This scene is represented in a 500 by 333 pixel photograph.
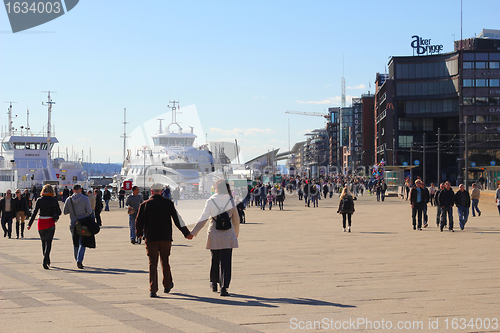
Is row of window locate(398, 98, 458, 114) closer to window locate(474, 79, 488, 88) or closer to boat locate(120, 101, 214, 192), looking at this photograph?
window locate(474, 79, 488, 88)

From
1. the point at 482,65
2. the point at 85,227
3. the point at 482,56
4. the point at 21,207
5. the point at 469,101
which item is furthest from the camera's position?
the point at 469,101

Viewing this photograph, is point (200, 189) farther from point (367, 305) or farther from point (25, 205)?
point (367, 305)

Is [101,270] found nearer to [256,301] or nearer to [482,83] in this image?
[256,301]

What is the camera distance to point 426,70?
8869 centimetres

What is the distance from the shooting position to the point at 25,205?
60.7 feet

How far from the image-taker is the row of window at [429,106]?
88125 mm

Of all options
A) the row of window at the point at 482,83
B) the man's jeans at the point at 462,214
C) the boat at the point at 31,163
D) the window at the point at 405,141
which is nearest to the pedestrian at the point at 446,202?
the man's jeans at the point at 462,214

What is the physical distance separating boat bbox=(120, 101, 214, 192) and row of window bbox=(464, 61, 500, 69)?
47.7 metres

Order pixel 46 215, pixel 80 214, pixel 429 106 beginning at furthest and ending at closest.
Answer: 1. pixel 429 106
2. pixel 46 215
3. pixel 80 214

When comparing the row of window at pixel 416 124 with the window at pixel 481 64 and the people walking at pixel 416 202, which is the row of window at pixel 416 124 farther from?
the people walking at pixel 416 202

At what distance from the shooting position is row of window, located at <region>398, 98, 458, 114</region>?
8812 cm

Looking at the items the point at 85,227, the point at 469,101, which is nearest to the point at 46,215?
the point at 85,227

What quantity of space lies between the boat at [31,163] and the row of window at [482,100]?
5791 centimetres

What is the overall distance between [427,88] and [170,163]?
52627 millimetres
